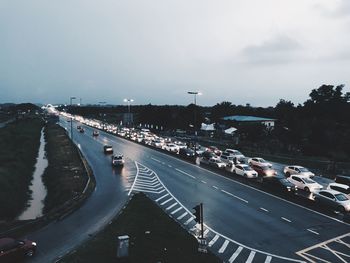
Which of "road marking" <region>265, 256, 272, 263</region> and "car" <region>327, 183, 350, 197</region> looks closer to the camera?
"road marking" <region>265, 256, 272, 263</region>

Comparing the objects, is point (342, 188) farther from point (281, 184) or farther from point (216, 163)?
point (216, 163)

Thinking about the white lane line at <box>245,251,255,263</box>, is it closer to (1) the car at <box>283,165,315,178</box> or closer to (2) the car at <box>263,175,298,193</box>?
(2) the car at <box>263,175,298,193</box>

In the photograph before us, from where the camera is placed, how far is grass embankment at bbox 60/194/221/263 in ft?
65.1

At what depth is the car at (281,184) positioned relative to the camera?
35.8 meters

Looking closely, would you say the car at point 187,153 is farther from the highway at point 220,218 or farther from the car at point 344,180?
the car at point 344,180

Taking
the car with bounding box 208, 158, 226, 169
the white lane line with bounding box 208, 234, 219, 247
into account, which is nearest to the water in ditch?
the white lane line with bounding box 208, 234, 219, 247

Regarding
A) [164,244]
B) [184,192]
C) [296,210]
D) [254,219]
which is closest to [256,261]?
[164,244]

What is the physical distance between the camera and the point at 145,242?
73.0 ft

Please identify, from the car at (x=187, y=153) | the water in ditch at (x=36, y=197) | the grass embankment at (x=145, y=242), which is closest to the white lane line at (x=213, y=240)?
the grass embankment at (x=145, y=242)

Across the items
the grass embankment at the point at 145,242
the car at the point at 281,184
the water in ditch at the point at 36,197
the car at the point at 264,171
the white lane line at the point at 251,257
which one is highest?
the car at the point at 281,184

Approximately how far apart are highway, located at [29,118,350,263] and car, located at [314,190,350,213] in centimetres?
237

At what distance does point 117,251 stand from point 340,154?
4798 centimetres

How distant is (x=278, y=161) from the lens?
2438 inches

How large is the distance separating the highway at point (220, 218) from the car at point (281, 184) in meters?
1.69
